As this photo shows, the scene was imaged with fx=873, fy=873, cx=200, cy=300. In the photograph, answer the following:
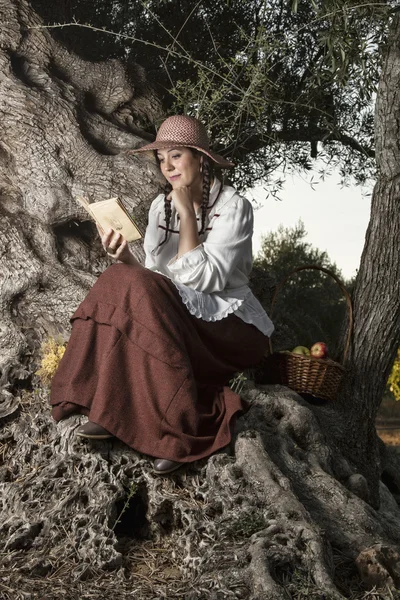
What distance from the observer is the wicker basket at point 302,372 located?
7230mm

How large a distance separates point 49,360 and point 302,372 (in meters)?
2.08

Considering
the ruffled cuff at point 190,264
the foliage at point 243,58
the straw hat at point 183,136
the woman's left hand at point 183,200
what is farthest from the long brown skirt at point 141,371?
the foliage at point 243,58

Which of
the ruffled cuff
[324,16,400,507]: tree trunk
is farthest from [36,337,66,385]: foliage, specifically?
[324,16,400,507]: tree trunk

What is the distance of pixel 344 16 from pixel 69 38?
3905mm

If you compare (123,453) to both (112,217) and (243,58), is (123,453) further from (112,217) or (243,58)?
(243,58)

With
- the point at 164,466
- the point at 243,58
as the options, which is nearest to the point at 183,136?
the point at 164,466

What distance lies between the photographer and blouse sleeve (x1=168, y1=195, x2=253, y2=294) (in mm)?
5984

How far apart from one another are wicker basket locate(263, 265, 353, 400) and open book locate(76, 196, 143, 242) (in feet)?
5.95

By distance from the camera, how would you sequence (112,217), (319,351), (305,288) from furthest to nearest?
(305,288) → (319,351) → (112,217)

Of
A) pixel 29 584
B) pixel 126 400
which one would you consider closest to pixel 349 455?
pixel 126 400

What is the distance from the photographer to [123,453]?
5938 mm

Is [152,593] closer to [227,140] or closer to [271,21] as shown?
[227,140]

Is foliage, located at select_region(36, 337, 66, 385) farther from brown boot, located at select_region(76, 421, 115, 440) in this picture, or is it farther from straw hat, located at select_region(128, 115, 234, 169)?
straw hat, located at select_region(128, 115, 234, 169)

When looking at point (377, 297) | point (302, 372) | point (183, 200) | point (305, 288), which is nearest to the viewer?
point (183, 200)
